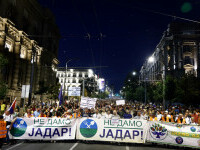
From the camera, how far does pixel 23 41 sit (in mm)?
34594

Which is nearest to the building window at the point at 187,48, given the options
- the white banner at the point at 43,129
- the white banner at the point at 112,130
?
the white banner at the point at 112,130

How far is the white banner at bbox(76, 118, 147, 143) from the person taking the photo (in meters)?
9.70

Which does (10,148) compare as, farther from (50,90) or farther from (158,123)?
(50,90)

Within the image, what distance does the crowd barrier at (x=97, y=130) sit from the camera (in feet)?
31.3

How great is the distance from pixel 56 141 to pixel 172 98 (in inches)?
1127

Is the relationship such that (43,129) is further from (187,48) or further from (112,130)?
(187,48)

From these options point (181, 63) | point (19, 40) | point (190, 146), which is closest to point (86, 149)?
point (190, 146)

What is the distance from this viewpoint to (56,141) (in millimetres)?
10102

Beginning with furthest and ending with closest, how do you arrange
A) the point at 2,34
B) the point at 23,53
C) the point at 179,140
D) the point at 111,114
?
the point at 23,53, the point at 2,34, the point at 111,114, the point at 179,140

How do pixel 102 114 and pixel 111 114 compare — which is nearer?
pixel 111 114

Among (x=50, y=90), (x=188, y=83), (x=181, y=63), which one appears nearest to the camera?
(x=188, y=83)

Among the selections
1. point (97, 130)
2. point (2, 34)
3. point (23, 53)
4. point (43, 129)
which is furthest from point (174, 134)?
point (23, 53)

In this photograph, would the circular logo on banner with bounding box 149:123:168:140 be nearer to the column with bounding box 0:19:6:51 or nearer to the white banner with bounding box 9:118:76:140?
the white banner with bounding box 9:118:76:140

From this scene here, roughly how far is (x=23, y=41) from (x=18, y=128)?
28.1 m
